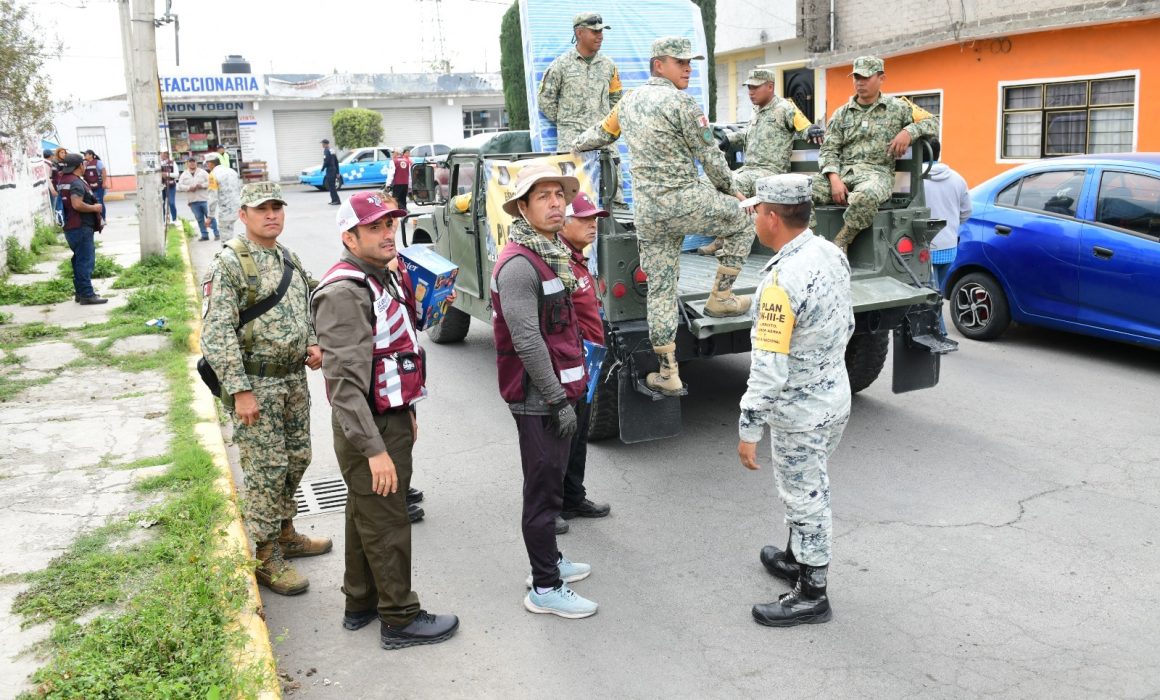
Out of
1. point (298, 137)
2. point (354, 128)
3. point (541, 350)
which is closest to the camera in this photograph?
point (541, 350)

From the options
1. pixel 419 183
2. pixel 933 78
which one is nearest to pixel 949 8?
pixel 933 78

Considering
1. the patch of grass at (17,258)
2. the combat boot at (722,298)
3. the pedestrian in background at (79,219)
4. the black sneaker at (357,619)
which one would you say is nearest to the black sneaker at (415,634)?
the black sneaker at (357,619)

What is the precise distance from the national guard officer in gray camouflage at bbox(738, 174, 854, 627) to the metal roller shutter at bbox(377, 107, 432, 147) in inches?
1665

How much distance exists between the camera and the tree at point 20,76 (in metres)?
10.1

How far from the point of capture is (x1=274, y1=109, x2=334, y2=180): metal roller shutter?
4259 centimetres

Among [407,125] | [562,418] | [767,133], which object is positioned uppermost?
[407,125]

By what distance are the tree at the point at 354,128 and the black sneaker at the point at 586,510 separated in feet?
122

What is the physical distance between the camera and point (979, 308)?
900 cm

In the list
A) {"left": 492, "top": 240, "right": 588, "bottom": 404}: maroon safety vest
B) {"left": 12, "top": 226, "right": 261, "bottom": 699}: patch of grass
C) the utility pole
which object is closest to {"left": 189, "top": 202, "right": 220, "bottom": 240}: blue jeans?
the utility pole

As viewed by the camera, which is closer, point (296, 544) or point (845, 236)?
point (296, 544)

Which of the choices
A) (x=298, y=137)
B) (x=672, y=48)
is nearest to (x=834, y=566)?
(x=672, y=48)

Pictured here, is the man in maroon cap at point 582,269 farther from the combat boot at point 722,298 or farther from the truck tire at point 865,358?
the truck tire at point 865,358

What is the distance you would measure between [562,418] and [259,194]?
1712 millimetres

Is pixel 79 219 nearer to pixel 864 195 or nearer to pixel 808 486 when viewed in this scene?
pixel 864 195
